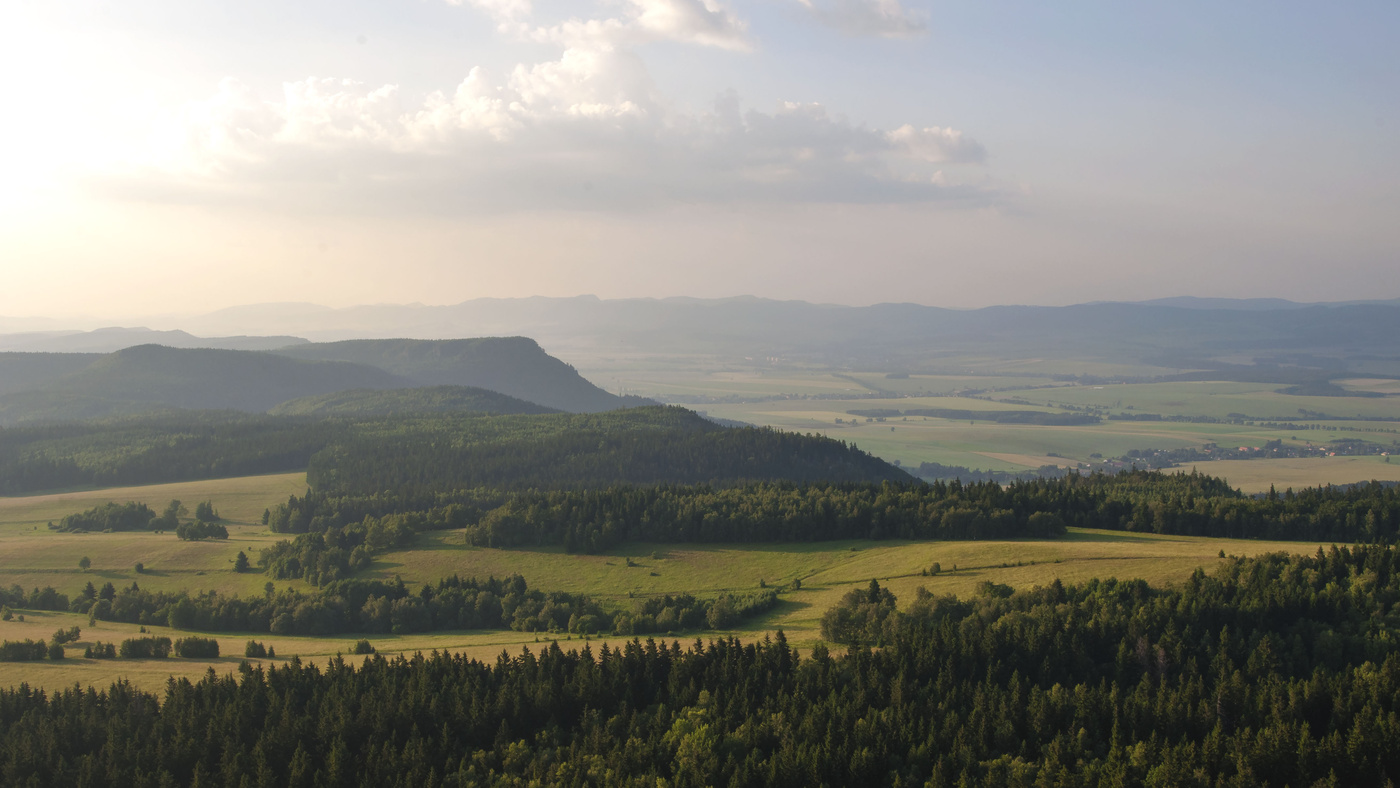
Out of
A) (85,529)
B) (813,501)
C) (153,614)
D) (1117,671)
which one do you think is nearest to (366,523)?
(153,614)

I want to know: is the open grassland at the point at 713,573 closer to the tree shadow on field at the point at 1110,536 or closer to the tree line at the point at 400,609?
the tree shadow on field at the point at 1110,536

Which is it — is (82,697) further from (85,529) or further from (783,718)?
(85,529)

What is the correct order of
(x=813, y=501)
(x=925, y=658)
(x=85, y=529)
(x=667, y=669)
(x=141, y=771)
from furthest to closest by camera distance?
(x=85, y=529)
(x=813, y=501)
(x=667, y=669)
(x=925, y=658)
(x=141, y=771)

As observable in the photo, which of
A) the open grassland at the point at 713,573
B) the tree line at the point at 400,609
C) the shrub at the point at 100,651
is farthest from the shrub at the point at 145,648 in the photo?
the tree line at the point at 400,609

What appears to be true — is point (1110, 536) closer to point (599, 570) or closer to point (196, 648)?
point (599, 570)

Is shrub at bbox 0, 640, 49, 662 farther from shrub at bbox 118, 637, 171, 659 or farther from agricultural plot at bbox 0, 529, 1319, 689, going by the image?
shrub at bbox 118, 637, 171, 659

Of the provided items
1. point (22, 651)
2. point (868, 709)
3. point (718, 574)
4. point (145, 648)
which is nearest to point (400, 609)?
point (145, 648)

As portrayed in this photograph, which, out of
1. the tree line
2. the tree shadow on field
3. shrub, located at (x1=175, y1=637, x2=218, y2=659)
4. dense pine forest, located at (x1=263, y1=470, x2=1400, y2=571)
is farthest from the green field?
dense pine forest, located at (x1=263, y1=470, x2=1400, y2=571)
